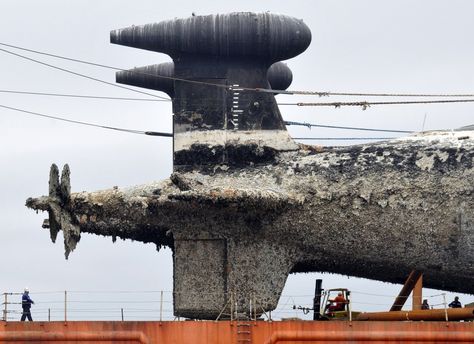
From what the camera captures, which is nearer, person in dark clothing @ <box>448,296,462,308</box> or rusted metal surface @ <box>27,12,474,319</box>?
rusted metal surface @ <box>27,12,474,319</box>

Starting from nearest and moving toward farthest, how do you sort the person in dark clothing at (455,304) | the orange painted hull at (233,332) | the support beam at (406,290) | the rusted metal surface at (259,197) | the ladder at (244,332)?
the orange painted hull at (233,332), the ladder at (244,332), the rusted metal surface at (259,197), the support beam at (406,290), the person in dark clothing at (455,304)

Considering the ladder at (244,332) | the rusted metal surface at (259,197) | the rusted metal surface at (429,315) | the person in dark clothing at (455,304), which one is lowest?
the ladder at (244,332)

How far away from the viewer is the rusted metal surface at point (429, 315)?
126ft

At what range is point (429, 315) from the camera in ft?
127

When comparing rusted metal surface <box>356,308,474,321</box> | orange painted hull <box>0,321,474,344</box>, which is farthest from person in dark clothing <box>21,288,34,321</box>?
rusted metal surface <box>356,308,474,321</box>

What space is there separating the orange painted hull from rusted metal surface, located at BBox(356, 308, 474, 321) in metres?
0.53

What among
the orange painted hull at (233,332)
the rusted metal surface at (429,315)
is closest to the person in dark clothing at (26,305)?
the orange painted hull at (233,332)

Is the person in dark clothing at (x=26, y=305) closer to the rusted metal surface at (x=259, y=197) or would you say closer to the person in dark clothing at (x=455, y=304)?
the rusted metal surface at (x=259, y=197)

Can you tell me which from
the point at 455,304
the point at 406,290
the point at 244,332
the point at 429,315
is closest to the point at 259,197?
the point at 244,332

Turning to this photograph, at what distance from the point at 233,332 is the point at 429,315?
5577mm

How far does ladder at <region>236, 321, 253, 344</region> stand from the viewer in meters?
38.5

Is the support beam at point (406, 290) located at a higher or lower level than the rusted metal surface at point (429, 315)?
higher

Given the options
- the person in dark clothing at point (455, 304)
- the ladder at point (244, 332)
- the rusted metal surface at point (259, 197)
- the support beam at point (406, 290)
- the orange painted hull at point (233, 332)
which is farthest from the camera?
the person in dark clothing at point (455, 304)

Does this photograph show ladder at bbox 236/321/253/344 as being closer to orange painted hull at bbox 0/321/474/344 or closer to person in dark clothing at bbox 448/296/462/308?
orange painted hull at bbox 0/321/474/344
